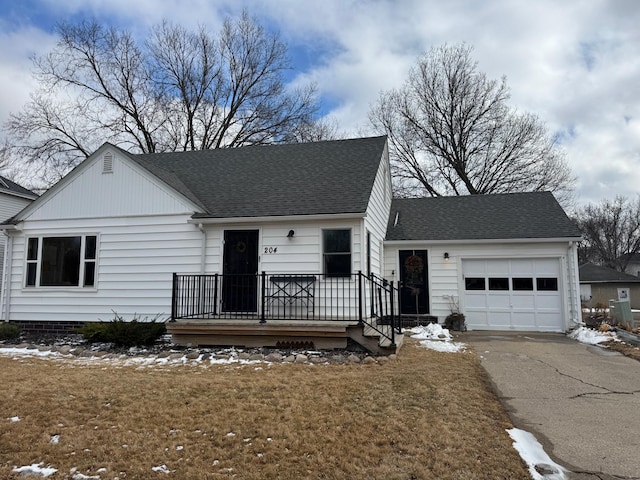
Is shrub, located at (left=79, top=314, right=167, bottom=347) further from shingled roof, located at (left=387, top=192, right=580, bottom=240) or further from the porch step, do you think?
shingled roof, located at (left=387, top=192, right=580, bottom=240)

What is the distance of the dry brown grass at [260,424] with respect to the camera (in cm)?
320

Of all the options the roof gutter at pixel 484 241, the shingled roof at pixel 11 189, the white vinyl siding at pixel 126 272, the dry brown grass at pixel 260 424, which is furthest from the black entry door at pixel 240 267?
the shingled roof at pixel 11 189

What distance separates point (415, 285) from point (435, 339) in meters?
2.85

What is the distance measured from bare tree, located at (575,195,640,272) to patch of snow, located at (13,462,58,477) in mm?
49379

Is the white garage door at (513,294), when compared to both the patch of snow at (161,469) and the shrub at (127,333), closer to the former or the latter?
the shrub at (127,333)

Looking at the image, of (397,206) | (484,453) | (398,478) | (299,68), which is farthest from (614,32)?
(299,68)

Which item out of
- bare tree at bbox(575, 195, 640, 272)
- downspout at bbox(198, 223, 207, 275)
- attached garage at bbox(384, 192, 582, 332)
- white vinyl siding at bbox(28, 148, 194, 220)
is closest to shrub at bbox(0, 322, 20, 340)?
white vinyl siding at bbox(28, 148, 194, 220)

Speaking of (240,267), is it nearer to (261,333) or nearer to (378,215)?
(261,333)

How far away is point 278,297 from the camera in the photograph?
28.6 feet

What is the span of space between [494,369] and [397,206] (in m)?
8.90

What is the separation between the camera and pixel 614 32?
10469mm

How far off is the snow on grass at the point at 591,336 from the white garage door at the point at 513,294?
108 cm

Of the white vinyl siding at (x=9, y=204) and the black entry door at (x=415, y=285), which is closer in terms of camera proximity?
the black entry door at (x=415, y=285)

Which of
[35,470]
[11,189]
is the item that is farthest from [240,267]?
[11,189]
